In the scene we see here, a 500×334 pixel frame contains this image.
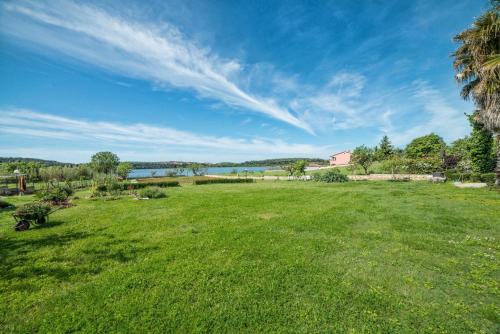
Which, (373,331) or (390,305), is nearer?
(373,331)

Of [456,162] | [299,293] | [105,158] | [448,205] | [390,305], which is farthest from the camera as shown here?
[105,158]

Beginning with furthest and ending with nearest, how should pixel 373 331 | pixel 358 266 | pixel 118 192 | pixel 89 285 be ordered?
pixel 118 192, pixel 358 266, pixel 89 285, pixel 373 331

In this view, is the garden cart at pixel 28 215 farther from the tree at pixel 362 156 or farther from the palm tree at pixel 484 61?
the tree at pixel 362 156

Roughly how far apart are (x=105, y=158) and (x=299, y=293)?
148 feet

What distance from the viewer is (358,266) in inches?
209

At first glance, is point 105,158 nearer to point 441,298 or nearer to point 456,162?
point 441,298

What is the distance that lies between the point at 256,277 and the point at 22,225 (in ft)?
34.8

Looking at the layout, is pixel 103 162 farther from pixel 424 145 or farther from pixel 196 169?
pixel 424 145

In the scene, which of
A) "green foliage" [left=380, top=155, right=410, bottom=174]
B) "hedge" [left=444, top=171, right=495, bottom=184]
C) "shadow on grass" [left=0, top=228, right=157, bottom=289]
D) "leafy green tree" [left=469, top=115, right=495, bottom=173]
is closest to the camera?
"shadow on grass" [left=0, top=228, right=157, bottom=289]

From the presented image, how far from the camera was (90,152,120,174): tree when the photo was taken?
124ft

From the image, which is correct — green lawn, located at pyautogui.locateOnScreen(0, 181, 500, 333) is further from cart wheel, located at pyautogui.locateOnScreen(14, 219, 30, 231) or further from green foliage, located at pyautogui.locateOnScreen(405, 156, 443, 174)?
green foliage, located at pyautogui.locateOnScreen(405, 156, 443, 174)

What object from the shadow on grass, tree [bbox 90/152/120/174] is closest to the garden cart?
the shadow on grass

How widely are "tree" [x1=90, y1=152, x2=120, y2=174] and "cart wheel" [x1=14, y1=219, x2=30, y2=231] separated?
31846 mm

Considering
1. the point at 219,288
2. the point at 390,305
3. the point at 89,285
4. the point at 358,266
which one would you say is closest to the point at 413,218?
the point at 358,266
